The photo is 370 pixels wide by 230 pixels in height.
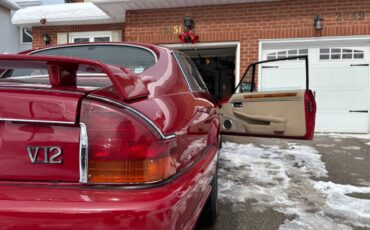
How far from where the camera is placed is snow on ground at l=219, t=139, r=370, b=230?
369 cm

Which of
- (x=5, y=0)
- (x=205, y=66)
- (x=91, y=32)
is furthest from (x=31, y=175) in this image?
(x=5, y=0)

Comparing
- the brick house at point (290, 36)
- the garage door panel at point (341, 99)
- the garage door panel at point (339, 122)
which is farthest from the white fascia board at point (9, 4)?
the garage door panel at point (339, 122)

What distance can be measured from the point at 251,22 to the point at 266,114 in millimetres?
4573

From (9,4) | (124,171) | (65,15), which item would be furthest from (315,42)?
(9,4)

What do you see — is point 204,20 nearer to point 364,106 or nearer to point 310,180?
point 364,106

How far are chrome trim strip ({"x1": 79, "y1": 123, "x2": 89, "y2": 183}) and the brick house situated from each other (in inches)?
308

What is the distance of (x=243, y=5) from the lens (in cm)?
903

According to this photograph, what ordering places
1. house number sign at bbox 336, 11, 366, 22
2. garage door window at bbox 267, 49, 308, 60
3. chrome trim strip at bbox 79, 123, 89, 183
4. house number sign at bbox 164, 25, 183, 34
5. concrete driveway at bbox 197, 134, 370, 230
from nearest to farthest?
chrome trim strip at bbox 79, 123, 89, 183, concrete driveway at bbox 197, 134, 370, 230, house number sign at bbox 336, 11, 366, 22, garage door window at bbox 267, 49, 308, 60, house number sign at bbox 164, 25, 183, 34

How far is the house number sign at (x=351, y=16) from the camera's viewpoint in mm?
8516

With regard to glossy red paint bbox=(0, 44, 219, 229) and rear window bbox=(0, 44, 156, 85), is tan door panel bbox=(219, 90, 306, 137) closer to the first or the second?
rear window bbox=(0, 44, 156, 85)

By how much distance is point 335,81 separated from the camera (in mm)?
8961

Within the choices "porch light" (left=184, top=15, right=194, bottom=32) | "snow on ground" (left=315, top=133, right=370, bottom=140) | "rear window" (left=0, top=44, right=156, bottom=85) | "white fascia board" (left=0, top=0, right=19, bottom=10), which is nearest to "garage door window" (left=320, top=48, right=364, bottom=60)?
"snow on ground" (left=315, top=133, right=370, bottom=140)

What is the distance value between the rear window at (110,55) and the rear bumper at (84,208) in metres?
1.38

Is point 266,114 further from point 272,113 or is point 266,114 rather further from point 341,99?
point 341,99
